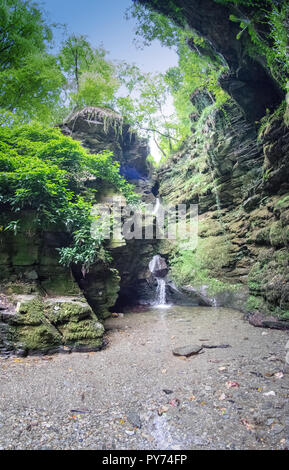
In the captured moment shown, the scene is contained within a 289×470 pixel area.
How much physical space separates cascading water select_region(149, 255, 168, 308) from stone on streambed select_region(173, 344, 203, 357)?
5.04m

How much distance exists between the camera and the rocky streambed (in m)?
2.11

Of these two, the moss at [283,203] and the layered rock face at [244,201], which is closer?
the moss at [283,203]

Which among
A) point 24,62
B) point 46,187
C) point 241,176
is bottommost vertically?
point 46,187

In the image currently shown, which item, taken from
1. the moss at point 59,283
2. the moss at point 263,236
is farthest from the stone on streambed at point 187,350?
the moss at point 263,236

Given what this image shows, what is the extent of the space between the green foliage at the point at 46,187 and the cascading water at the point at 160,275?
4.77 m

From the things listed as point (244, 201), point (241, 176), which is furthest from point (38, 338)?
point (241, 176)

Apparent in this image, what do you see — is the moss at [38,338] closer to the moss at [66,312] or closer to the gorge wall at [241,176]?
the moss at [66,312]

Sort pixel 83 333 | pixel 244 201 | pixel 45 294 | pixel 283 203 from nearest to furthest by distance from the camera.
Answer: pixel 83 333
pixel 45 294
pixel 283 203
pixel 244 201

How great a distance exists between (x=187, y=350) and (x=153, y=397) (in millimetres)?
1632

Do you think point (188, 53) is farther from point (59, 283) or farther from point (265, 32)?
point (59, 283)

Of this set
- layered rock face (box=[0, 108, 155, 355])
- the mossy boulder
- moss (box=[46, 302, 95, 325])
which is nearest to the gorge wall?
layered rock face (box=[0, 108, 155, 355])

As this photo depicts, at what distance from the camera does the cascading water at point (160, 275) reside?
9.80 m

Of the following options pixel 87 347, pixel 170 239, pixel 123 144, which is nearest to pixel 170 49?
pixel 123 144

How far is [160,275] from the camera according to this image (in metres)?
10.5
